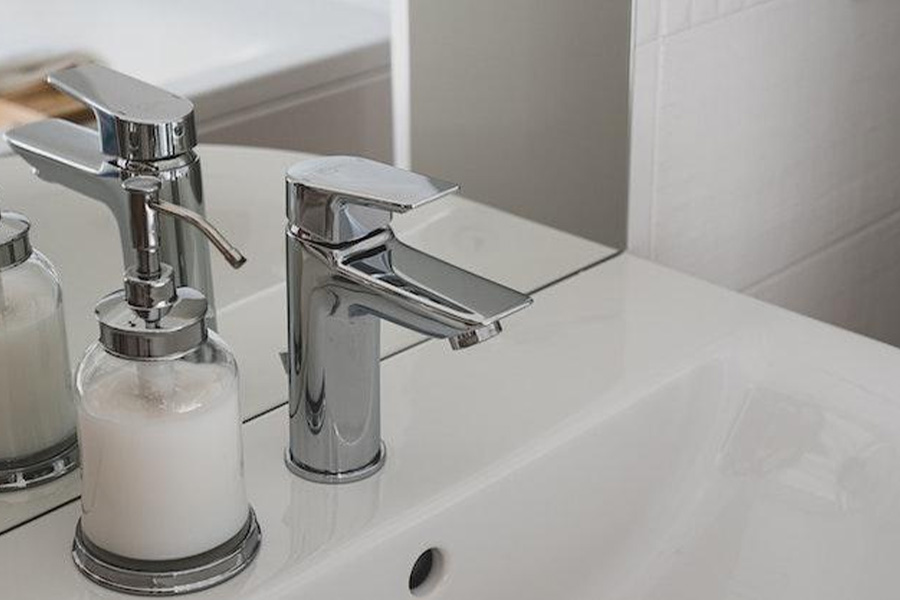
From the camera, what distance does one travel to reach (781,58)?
1.22m

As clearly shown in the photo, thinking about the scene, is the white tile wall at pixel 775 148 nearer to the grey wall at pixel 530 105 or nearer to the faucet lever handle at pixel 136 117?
the grey wall at pixel 530 105

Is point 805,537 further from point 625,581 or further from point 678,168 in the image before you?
point 678,168

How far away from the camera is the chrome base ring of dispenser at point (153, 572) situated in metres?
0.71

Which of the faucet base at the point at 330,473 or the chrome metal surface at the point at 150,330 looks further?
the faucet base at the point at 330,473

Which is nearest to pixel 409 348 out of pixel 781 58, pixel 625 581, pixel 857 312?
pixel 625 581

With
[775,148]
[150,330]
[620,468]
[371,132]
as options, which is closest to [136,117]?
[150,330]

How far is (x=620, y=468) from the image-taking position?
893 millimetres

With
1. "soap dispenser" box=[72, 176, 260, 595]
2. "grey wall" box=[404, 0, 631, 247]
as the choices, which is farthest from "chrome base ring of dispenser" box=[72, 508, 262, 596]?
"grey wall" box=[404, 0, 631, 247]

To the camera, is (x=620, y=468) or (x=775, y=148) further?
(x=775, y=148)

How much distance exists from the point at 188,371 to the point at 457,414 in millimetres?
217

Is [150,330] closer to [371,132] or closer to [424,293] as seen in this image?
[424,293]

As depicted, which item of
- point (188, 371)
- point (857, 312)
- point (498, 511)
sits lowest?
point (857, 312)

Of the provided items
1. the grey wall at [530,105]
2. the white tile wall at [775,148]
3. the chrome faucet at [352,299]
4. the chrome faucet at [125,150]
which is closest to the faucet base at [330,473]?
the chrome faucet at [352,299]

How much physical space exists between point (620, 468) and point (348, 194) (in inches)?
11.0
